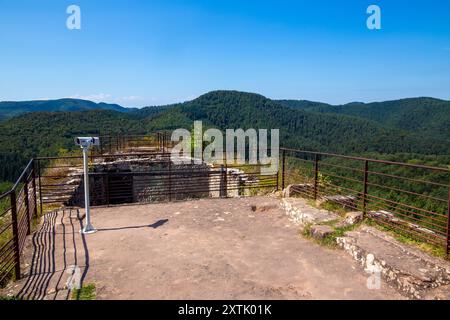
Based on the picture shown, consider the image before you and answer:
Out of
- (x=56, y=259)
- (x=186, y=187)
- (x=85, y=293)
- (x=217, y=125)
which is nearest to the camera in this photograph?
(x=85, y=293)

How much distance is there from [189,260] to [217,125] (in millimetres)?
65197

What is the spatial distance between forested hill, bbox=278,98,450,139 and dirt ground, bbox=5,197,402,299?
3711 inches

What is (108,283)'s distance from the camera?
3.81m

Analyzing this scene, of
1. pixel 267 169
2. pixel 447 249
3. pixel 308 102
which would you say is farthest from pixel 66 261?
pixel 308 102

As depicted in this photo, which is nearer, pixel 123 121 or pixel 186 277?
pixel 186 277

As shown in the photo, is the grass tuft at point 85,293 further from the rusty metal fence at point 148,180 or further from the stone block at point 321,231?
the rusty metal fence at point 148,180

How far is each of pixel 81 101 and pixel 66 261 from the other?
190941 millimetres

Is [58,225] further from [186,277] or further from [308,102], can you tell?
[308,102]

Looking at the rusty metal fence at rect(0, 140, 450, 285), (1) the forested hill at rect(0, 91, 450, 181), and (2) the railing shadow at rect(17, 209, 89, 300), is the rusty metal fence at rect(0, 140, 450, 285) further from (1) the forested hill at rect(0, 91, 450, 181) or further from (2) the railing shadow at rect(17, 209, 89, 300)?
(1) the forested hill at rect(0, 91, 450, 181)

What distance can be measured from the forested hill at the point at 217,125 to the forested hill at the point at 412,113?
2224cm

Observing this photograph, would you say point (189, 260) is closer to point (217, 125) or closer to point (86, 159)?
point (86, 159)

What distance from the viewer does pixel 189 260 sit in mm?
4508

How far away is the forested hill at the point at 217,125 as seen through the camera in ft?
118

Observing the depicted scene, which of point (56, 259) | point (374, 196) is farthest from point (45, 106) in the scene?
point (374, 196)
